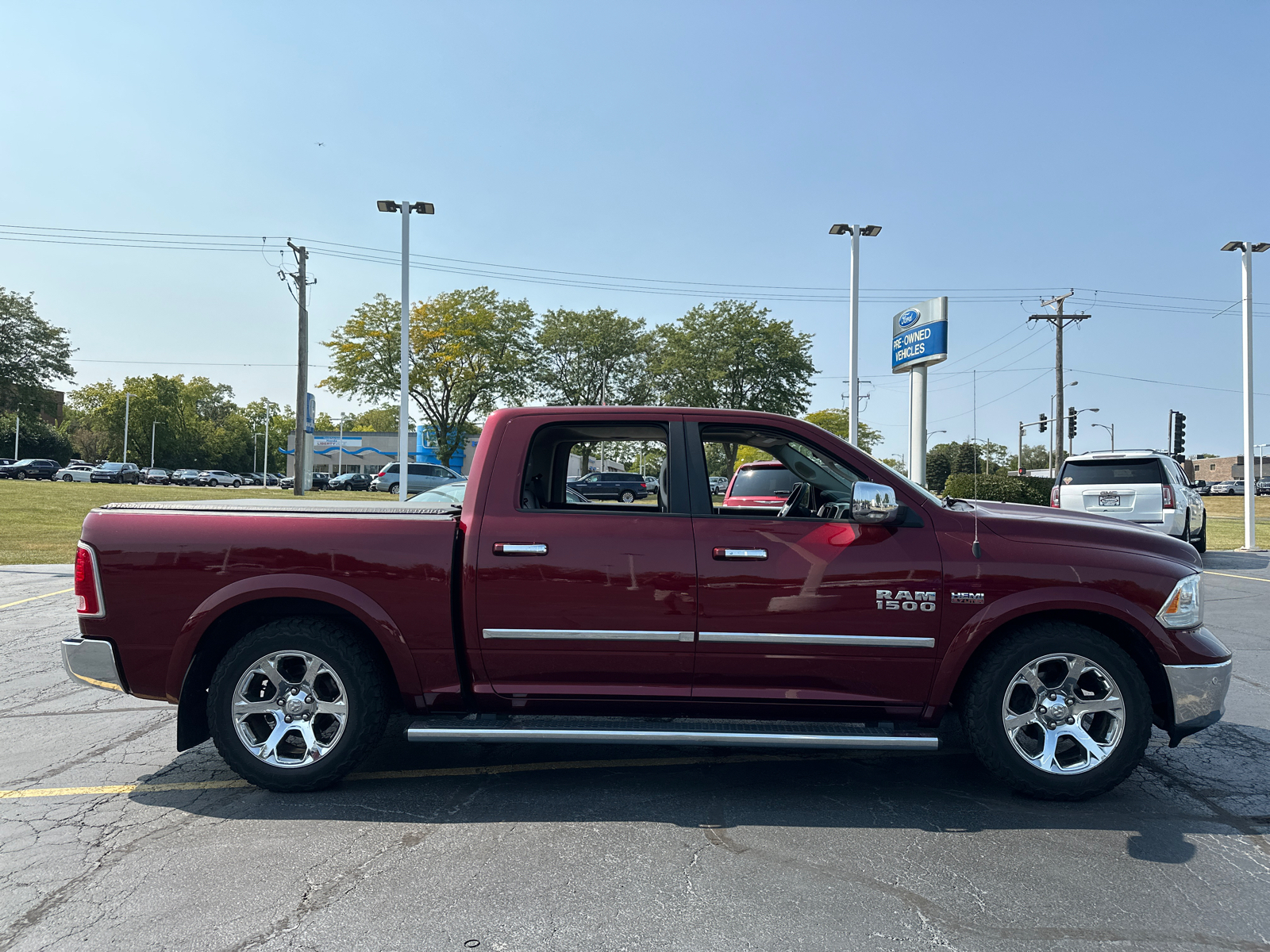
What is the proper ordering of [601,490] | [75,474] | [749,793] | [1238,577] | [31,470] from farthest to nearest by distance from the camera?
1. [75,474]
2. [31,470]
3. [1238,577]
4. [601,490]
5. [749,793]

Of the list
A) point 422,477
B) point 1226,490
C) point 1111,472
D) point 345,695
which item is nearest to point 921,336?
point 1111,472

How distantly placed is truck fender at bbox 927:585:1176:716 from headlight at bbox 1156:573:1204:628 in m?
0.08

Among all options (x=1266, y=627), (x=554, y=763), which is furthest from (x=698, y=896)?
(x=1266, y=627)

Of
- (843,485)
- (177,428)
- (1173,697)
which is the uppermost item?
(177,428)

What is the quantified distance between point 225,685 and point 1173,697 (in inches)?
178

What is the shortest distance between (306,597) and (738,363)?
41789 mm

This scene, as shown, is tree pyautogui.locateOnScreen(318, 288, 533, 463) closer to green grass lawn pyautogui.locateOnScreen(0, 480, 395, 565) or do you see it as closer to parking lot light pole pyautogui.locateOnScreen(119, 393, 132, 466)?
green grass lawn pyautogui.locateOnScreen(0, 480, 395, 565)

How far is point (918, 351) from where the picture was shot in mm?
19344

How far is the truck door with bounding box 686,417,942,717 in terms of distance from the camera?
381 cm

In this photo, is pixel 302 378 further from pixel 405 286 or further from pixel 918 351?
pixel 918 351

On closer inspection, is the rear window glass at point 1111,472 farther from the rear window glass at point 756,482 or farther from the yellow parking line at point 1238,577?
the rear window glass at point 756,482

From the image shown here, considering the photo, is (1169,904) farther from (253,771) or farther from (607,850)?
(253,771)

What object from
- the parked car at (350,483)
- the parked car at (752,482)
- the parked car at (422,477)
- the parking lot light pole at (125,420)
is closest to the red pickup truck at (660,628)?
the parked car at (752,482)

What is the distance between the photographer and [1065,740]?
3.88 meters
